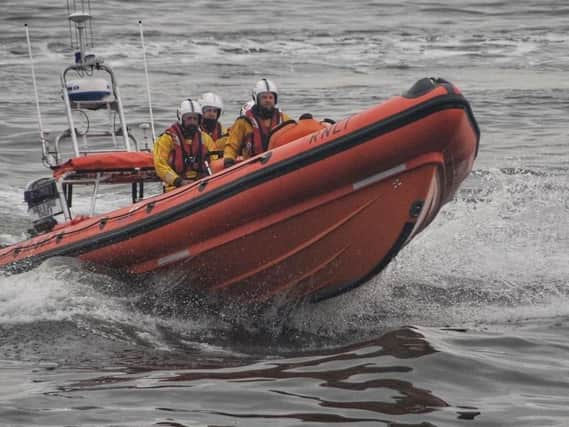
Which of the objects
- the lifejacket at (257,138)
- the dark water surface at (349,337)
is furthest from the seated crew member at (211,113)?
the dark water surface at (349,337)

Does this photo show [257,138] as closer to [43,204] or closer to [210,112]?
[210,112]

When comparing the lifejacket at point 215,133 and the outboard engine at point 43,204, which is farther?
the lifejacket at point 215,133

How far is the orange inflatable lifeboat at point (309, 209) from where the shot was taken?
5.97 m

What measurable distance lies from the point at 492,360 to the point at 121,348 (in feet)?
6.26

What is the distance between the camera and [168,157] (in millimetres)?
7738

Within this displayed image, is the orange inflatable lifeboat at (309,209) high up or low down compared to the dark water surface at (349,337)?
up

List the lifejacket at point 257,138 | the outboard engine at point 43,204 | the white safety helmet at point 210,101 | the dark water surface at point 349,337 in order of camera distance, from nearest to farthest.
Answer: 1. the dark water surface at point 349,337
2. the lifejacket at point 257,138
3. the outboard engine at point 43,204
4. the white safety helmet at point 210,101

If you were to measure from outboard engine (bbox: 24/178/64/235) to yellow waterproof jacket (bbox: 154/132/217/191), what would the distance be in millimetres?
830

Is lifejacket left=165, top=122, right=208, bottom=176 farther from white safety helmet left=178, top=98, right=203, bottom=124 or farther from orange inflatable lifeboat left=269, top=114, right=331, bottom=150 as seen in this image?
orange inflatable lifeboat left=269, top=114, right=331, bottom=150

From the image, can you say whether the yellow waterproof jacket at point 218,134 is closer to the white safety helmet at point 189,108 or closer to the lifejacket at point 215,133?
the lifejacket at point 215,133

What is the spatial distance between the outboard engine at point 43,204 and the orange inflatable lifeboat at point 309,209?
99cm

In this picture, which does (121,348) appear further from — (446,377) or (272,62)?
(272,62)

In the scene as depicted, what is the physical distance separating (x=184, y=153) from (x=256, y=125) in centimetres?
56

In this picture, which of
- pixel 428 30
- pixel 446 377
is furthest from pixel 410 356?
pixel 428 30
